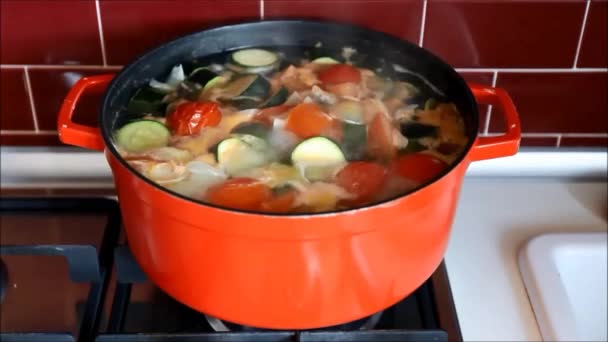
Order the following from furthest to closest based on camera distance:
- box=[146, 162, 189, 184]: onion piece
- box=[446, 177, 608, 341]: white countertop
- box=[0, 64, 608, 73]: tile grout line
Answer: box=[0, 64, 608, 73]: tile grout line < box=[446, 177, 608, 341]: white countertop < box=[146, 162, 189, 184]: onion piece

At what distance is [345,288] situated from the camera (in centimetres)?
76

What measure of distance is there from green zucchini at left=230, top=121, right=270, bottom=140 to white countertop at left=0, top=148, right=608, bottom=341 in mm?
290

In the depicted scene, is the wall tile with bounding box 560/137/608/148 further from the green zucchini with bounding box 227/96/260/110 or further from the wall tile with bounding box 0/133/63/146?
the wall tile with bounding box 0/133/63/146

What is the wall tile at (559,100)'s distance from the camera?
1063mm

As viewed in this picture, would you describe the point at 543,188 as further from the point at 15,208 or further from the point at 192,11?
the point at 15,208

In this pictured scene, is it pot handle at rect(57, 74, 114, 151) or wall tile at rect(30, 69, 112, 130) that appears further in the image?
wall tile at rect(30, 69, 112, 130)

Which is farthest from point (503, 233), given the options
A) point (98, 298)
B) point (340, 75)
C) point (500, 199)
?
point (98, 298)

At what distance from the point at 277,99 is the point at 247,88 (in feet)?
0.14

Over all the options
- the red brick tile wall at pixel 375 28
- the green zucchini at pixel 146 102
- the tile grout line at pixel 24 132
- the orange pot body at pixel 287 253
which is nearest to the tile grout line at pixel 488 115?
the red brick tile wall at pixel 375 28

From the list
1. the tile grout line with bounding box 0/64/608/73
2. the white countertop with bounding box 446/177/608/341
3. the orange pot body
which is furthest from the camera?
the tile grout line with bounding box 0/64/608/73

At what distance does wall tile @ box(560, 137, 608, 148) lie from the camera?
1.12m

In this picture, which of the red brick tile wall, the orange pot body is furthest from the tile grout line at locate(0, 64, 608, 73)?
the orange pot body

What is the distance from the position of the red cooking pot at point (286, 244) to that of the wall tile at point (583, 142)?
289 millimetres

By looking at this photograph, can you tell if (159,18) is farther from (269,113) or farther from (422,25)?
(422,25)
